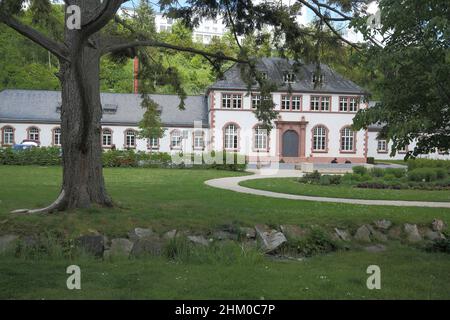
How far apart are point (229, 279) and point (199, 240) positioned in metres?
2.40

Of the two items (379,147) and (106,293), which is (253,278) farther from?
(379,147)

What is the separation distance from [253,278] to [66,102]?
590cm

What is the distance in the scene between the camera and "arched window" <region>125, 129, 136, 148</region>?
47.1 m

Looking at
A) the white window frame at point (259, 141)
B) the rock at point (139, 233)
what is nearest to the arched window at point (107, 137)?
the white window frame at point (259, 141)

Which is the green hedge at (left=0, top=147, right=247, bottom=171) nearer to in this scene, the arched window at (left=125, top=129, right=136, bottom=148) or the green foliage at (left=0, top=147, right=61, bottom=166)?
the green foliage at (left=0, top=147, right=61, bottom=166)

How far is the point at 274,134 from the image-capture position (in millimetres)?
45969

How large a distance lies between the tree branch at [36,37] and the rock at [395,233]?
733 cm

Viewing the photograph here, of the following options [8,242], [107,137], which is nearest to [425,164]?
[8,242]

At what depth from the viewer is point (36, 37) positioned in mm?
9086

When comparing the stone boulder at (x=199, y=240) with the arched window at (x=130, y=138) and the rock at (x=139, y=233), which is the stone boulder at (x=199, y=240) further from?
the arched window at (x=130, y=138)

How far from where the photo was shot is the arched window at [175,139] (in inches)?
1868

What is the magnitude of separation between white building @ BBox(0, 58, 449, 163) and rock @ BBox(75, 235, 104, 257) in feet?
119

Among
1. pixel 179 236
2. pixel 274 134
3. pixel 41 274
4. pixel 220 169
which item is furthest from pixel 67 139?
pixel 274 134

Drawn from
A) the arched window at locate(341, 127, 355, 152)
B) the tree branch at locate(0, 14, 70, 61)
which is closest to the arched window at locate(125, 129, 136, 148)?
the arched window at locate(341, 127, 355, 152)
